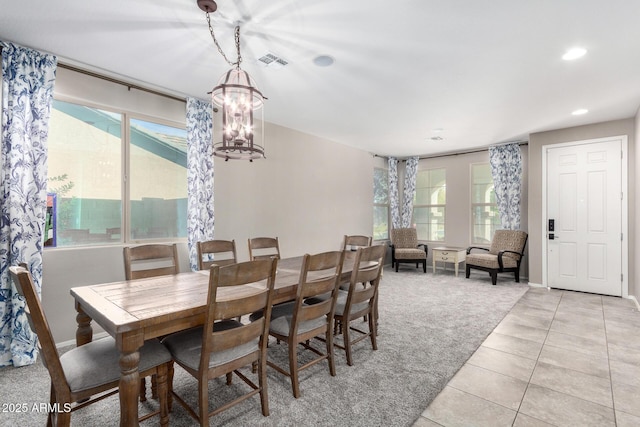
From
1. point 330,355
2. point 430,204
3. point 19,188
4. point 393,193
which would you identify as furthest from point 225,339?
point 430,204

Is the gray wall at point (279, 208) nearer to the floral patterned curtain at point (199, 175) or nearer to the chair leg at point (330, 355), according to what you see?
the floral patterned curtain at point (199, 175)

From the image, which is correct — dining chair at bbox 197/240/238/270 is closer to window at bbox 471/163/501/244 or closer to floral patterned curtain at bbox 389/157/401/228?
floral patterned curtain at bbox 389/157/401/228

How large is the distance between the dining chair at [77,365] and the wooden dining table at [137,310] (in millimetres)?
188

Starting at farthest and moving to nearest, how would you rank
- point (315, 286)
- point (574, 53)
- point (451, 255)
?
point (451, 255) < point (574, 53) < point (315, 286)

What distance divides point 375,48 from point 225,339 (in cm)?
246

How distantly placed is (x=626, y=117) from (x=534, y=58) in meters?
3.03

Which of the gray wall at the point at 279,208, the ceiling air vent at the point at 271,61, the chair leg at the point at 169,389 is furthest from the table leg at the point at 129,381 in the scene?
the ceiling air vent at the point at 271,61

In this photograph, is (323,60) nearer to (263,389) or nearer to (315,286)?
(315,286)

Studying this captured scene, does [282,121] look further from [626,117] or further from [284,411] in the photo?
[626,117]

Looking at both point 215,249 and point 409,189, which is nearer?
point 215,249

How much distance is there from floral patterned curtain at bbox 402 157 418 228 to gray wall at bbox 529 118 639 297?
2.39 m

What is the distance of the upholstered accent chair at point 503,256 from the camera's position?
541 cm

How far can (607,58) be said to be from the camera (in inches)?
106

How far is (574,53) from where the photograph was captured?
2.61m
